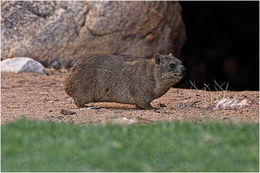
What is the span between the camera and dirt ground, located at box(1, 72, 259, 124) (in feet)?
25.5

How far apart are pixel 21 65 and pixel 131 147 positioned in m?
6.46

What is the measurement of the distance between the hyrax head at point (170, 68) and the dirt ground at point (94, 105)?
19.2 inches

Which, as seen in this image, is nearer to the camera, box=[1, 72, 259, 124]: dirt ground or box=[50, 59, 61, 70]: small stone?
box=[1, 72, 259, 124]: dirt ground

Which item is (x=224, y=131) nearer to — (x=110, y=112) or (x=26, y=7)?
(x=110, y=112)

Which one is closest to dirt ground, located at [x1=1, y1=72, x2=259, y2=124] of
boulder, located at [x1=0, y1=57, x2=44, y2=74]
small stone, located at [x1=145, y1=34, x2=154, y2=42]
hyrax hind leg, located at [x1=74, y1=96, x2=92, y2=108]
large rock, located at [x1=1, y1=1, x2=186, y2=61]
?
hyrax hind leg, located at [x1=74, y1=96, x2=92, y2=108]

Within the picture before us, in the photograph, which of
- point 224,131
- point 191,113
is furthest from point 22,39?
point 224,131

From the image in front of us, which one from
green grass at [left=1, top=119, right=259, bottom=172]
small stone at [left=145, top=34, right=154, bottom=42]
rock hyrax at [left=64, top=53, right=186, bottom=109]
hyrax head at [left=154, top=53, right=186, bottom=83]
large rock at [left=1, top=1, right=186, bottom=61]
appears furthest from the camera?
small stone at [left=145, top=34, right=154, bottom=42]

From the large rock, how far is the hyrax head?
3175 mm

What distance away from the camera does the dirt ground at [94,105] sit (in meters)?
7.77

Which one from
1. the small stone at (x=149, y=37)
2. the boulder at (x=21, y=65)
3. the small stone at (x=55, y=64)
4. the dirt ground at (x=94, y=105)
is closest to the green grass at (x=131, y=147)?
the dirt ground at (x=94, y=105)

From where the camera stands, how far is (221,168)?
5.24 meters

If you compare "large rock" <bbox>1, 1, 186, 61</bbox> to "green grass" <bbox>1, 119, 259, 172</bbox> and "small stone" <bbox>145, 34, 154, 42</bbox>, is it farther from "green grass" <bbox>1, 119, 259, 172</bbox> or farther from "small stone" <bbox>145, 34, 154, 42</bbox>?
"green grass" <bbox>1, 119, 259, 172</bbox>

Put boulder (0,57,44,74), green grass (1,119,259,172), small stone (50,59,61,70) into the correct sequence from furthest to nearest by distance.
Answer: small stone (50,59,61,70) → boulder (0,57,44,74) → green grass (1,119,259,172)

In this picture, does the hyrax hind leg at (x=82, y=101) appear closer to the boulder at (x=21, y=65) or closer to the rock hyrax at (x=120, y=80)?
the rock hyrax at (x=120, y=80)
